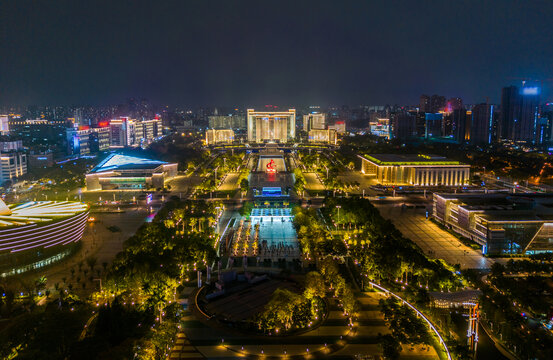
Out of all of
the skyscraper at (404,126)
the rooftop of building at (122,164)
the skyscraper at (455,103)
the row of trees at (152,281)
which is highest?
the skyscraper at (455,103)

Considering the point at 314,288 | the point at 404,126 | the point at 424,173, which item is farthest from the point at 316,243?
the point at 404,126

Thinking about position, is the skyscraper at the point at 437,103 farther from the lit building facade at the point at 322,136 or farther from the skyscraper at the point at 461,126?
the lit building facade at the point at 322,136

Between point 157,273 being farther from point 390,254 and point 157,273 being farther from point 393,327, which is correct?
point 390,254

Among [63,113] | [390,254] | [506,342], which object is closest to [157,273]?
[390,254]

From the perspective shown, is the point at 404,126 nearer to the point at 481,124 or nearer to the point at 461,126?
the point at 461,126

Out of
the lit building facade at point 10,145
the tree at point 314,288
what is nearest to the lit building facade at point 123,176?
the lit building facade at point 10,145

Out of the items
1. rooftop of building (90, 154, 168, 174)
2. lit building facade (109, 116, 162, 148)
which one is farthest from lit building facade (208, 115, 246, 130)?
rooftop of building (90, 154, 168, 174)

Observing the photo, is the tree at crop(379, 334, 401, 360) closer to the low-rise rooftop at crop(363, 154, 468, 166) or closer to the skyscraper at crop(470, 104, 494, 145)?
the low-rise rooftop at crop(363, 154, 468, 166)
